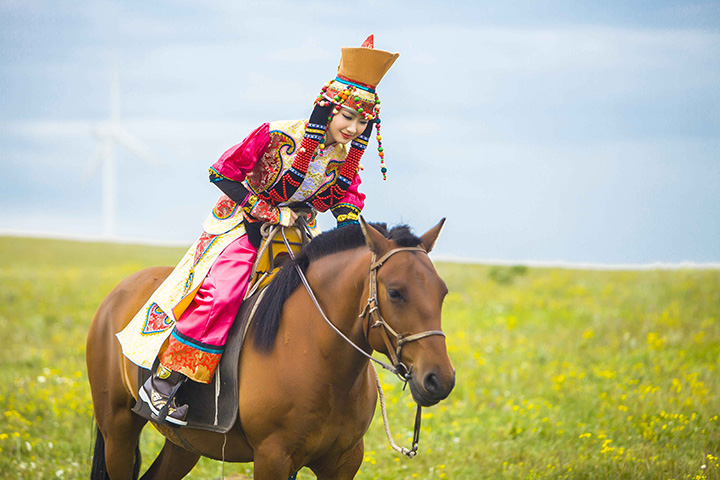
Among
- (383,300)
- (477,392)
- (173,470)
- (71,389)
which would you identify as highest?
(383,300)

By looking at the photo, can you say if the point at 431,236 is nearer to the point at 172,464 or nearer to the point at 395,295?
the point at 395,295

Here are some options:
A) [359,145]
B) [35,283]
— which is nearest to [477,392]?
[359,145]

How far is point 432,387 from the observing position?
11.4 ft

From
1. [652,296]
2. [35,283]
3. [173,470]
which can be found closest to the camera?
[173,470]

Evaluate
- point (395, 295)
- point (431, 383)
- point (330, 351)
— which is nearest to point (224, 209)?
point (330, 351)

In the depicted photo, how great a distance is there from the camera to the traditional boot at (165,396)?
14.6 ft

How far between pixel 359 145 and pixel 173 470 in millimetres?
2952

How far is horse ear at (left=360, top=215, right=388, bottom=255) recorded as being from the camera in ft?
12.4

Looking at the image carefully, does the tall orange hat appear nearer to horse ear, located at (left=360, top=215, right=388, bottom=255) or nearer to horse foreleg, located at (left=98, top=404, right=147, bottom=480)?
horse ear, located at (left=360, top=215, right=388, bottom=255)

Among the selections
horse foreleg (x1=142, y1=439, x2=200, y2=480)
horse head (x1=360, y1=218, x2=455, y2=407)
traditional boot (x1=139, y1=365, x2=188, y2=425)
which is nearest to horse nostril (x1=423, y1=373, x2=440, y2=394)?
horse head (x1=360, y1=218, x2=455, y2=407)

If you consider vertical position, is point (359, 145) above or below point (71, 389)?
above

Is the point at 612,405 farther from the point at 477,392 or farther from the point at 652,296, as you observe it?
the point at 652,296

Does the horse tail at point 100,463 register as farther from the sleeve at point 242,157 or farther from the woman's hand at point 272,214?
the sleeve at point 242,157

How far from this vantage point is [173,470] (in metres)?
5.51
